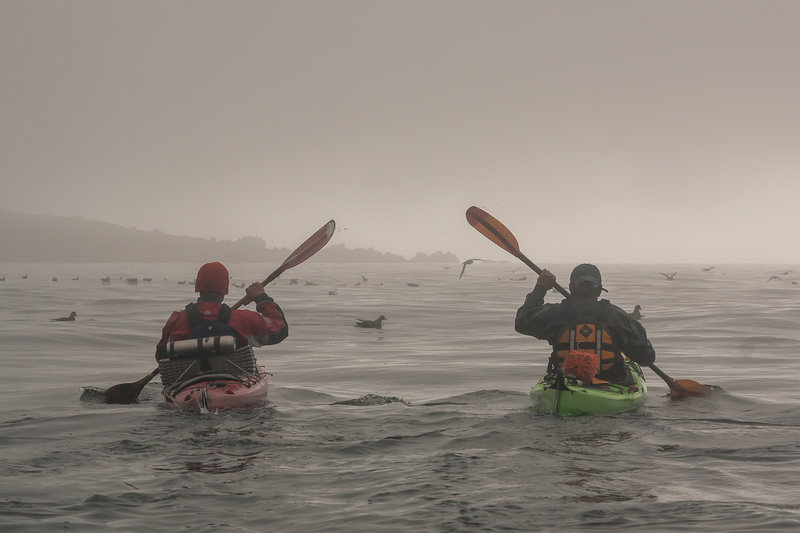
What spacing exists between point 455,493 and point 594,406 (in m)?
3.88

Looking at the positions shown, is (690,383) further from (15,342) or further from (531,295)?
(15,342)

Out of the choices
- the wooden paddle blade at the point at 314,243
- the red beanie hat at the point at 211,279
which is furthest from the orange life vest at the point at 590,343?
the wooden paddle blade at the point at 314,243

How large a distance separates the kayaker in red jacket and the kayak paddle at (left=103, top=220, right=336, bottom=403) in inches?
46.6

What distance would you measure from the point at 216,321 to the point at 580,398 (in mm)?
4565

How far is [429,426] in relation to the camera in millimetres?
10016

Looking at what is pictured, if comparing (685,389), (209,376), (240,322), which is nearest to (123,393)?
(209,376)

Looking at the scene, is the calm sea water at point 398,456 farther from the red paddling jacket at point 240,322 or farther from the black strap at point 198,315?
the black strap at point 198,315

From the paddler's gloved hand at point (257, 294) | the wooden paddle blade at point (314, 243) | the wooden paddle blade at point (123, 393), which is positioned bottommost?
the wooden paddle blade at point (123, 393)

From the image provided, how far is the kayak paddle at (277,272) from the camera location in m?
12.4

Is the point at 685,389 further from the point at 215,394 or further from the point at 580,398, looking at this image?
the point at 215,394

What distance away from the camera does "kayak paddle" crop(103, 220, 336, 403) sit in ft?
40.5

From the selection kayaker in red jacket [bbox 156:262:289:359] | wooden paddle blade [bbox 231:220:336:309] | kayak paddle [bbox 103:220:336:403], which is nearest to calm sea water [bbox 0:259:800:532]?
kayak paddle [bbox 103:220:336:403]

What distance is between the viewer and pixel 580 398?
1015cm

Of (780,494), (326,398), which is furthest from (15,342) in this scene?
(780,494)
